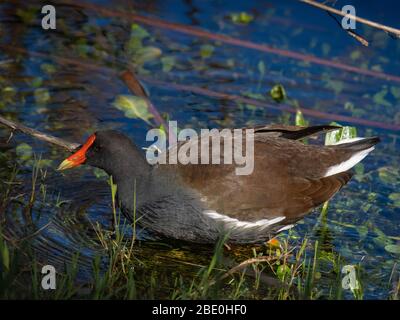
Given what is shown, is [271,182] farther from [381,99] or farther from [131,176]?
[381,99]

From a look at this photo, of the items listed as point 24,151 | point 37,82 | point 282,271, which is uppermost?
point 37,82

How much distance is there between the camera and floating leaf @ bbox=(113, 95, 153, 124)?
5.93 metres

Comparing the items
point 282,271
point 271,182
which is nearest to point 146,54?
point 271,182

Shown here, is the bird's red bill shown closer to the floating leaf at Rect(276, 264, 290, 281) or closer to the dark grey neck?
the dark grey neck

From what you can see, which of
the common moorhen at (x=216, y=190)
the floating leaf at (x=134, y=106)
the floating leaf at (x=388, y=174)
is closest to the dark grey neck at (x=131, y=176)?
the common moorhen at (x=216, y=190)

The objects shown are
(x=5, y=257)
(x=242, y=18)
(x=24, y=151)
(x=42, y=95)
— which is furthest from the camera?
(x=242, y=18)

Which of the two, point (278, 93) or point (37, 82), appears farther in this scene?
point (278, 93)

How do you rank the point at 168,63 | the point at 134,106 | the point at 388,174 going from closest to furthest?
the point at 388,174, the point at 134,106, the point at 168,63

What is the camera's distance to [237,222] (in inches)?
180

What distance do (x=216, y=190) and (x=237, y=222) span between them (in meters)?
0.23

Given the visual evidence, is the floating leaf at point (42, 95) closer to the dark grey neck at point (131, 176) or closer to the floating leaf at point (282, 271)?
the dark grey neck at point (131, 176)

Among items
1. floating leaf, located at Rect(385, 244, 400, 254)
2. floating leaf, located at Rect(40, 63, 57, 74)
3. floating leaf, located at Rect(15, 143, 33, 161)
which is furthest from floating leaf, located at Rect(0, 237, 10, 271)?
floating leaf, located at Rect(40, 63, 57, 74)

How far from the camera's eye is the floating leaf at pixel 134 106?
19.5 ft

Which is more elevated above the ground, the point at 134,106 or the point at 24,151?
the point at 134,106
